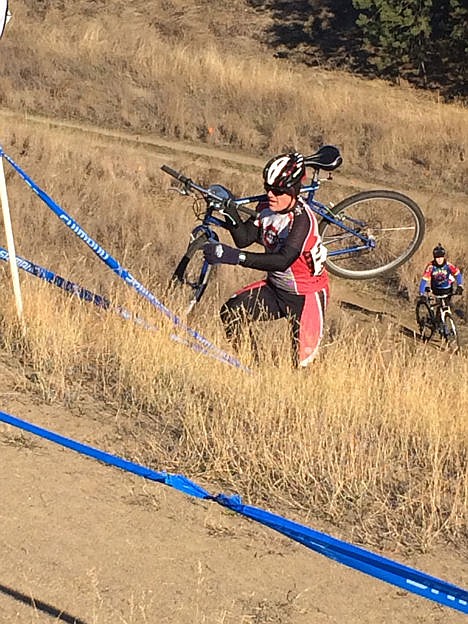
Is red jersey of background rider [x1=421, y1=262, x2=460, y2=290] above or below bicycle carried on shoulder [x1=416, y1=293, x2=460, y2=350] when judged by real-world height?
above

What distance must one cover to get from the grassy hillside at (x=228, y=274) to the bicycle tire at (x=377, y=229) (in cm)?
64

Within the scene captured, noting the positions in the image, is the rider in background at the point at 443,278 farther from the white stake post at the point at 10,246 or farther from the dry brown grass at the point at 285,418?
the white stake post at the point at 10,246

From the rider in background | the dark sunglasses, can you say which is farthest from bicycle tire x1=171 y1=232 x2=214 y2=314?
the rider in background

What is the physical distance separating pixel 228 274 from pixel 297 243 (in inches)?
165

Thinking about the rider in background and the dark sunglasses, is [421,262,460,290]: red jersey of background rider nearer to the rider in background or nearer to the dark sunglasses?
the rider in background

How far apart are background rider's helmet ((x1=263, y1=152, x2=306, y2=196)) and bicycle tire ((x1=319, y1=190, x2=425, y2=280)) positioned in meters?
2.89

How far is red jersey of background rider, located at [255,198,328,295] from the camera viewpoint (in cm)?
593

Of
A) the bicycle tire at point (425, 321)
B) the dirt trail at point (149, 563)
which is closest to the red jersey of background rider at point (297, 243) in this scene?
the dirt trail at point (149, 563)

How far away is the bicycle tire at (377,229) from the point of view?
28.9 feet

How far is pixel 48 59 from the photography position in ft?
68.8

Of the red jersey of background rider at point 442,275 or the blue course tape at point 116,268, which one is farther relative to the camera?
the red jersey of background rider at point 442,275

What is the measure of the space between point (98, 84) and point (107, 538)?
55.9 ft

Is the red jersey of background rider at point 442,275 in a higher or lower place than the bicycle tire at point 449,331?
higher

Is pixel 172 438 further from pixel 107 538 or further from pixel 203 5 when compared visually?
pixel 203 5
